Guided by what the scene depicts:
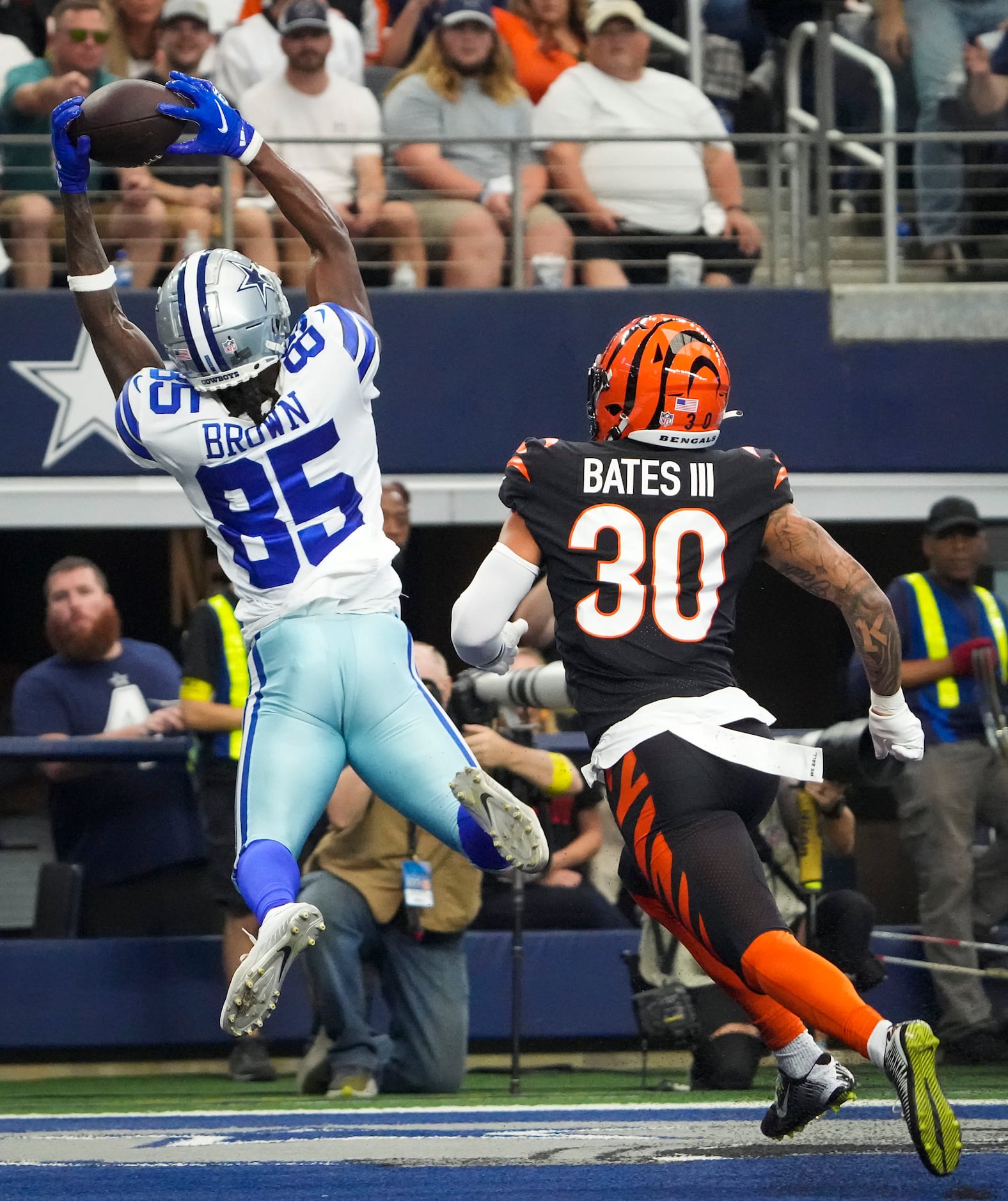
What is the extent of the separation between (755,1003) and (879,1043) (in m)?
0.38

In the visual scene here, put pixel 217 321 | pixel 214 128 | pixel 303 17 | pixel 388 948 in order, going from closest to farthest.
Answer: pixel 217 321 → pixel 214 128 → pixel 388 948 → pixel 303 17

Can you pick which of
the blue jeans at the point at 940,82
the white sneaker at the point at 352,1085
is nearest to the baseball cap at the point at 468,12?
the blue jeans at the point at 940,82

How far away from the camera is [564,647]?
4305 millimetres

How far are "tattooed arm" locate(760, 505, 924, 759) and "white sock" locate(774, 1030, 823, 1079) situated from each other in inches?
28.3

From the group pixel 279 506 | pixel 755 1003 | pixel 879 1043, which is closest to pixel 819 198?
pixel 279 506

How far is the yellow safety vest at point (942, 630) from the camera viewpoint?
730 centimetres

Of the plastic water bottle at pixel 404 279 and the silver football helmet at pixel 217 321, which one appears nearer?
the silver football helmet at pixel 217 321

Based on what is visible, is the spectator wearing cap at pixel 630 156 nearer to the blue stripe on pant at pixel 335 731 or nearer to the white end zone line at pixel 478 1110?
the white end zone line at pixel 478 1110

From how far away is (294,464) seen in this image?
172 inches

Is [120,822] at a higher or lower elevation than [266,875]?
lower

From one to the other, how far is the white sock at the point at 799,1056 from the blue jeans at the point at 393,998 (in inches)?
92.9

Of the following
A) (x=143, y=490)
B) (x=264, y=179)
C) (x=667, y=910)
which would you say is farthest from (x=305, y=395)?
(x=143, y=490)

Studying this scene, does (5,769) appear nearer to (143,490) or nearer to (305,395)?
(143,490)

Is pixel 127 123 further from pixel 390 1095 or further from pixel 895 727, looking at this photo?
pixel 390 1095
